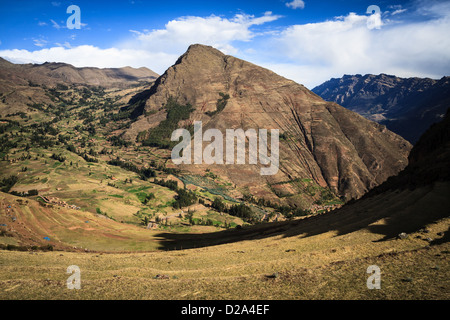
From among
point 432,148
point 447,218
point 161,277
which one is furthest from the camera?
point 432,148

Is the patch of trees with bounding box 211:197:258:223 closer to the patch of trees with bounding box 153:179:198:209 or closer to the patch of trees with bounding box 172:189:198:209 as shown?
the patch of trees with bounding box 172:189:198:209

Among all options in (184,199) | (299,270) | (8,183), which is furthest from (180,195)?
(299,270)

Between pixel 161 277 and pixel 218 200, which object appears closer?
pixel 161 277

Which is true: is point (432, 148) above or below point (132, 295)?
above

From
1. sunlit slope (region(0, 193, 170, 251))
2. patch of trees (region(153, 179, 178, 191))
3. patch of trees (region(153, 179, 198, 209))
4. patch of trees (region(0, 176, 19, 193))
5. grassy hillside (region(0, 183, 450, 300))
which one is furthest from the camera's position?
patch of trees (region(153, 179, 178, 191))

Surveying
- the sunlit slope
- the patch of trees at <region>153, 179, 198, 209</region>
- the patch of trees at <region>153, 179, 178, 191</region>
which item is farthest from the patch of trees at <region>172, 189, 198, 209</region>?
the sunlit slope

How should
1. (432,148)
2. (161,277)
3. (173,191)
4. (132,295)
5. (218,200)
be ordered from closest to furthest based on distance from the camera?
(132,295) < (161,277) < (432,148) < (218,200) < (173,191)

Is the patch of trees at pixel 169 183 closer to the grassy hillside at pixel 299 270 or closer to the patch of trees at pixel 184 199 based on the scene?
the patch of trees at pixel 184 199

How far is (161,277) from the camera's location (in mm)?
27578

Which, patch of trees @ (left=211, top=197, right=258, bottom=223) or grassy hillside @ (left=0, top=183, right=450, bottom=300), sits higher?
grassy hillside @ (left=0, top=183, right=450, bottom=300)
